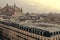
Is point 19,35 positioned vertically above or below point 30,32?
below

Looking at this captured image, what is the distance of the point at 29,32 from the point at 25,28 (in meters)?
5.20

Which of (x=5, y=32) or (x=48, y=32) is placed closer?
(x=48, y=32)

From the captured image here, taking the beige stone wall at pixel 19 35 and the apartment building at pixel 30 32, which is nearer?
the apartment building at pixel 30 32

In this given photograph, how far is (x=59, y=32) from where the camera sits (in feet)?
184

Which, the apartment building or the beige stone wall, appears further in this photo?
the beige stone wall

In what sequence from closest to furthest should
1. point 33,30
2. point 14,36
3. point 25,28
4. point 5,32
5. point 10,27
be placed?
point 33,30, point 25,28, point 14,36, point 10,27, point 5,32

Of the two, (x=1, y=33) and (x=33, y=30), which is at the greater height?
(x=33, y=30)

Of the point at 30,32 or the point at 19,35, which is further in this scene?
the point at 19,35

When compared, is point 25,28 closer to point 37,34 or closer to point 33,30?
point 33,30

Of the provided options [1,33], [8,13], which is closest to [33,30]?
[1,33]

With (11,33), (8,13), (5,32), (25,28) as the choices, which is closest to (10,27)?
(11,33)

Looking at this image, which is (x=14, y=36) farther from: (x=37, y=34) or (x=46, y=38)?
(x=46, y=38)

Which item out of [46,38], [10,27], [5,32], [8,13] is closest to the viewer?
[46,38]

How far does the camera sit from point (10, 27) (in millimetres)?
82688
